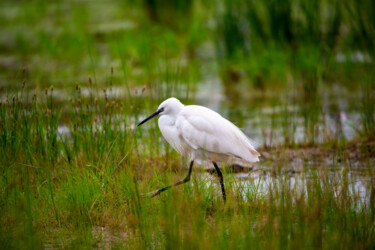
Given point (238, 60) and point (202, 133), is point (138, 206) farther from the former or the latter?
point (238, 60)

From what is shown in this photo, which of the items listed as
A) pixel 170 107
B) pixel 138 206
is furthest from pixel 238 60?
pixel 138 206

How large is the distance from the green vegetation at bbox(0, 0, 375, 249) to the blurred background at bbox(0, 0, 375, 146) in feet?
0.11

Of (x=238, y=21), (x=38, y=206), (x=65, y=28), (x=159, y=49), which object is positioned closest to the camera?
(x=38, y=206)

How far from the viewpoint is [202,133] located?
426 cm

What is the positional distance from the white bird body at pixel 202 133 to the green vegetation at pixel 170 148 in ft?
0.63

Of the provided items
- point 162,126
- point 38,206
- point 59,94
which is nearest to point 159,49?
point 59,94

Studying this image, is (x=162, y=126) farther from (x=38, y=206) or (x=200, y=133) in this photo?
(x=38, y=206)

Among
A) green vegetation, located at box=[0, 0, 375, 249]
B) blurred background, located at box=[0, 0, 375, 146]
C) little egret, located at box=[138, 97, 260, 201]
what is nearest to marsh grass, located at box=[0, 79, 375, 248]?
green vegetation, located at box=[0, 0, 375, 249]

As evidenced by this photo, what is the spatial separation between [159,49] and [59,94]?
2.63 m

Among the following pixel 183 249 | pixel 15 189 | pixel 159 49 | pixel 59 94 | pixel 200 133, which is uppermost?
pixel 159 49

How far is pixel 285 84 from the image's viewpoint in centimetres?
859

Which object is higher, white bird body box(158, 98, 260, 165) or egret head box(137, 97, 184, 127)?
egret head box(137, 97, 184, 127)

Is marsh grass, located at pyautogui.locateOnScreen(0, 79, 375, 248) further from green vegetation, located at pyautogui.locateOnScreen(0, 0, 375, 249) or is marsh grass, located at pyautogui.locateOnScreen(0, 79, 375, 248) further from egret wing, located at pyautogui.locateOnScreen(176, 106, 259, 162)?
egret wing, located at pyautogui.locateOnScreen(176, 106, 259, 162)

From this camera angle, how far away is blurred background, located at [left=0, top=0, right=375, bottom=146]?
23.5 feet
